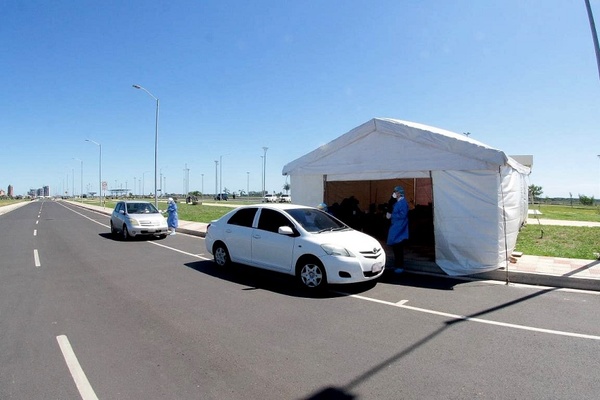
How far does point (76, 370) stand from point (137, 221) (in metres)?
11.4

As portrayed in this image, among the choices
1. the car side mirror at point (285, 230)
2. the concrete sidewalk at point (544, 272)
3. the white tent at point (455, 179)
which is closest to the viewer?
the car side mirror at point (285, 230)

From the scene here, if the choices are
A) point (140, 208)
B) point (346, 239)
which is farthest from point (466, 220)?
point (140, 208)

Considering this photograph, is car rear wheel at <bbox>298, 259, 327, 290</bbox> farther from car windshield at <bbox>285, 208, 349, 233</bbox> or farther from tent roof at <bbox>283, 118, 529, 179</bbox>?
tent roof at <bbox>283, 118, 529, 179</bbox>

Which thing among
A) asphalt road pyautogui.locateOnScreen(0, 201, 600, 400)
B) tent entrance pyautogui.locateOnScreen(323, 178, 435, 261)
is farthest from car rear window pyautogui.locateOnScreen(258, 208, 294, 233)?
tent entrance pyautogui.locateOnScreen(323, 178, 435, 261)

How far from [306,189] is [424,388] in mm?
8581

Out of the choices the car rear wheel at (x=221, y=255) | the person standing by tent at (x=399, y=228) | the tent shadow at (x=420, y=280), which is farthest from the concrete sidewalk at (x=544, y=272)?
the car rear wheel at (x=221, y=255)

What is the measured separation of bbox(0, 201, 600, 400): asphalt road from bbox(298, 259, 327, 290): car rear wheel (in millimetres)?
263

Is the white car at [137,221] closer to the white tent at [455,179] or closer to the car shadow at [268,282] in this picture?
the car shadow at [268,282]

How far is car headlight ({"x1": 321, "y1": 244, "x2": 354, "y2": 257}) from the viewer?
22.1 feet

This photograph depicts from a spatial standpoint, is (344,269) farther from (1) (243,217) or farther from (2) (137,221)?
(2) (137,221)

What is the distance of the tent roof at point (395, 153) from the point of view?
8.45m

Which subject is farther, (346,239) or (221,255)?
(221,255)

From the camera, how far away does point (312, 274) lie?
6.95m

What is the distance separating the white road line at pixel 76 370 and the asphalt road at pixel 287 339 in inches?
0.8
